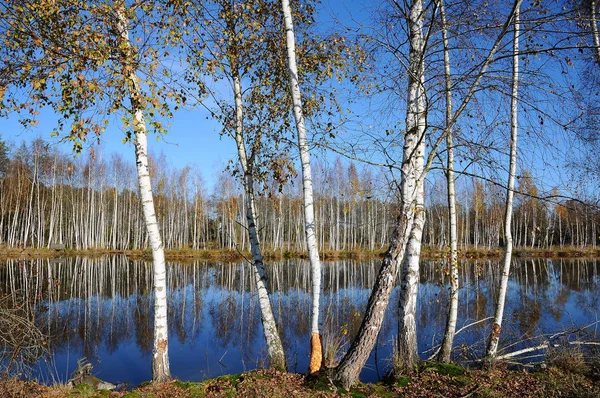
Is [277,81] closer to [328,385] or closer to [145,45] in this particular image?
[145,45]

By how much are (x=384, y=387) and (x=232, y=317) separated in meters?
8.96

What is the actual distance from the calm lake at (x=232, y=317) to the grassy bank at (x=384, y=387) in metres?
0.95

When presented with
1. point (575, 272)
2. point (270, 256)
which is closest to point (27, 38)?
point (575, 272)

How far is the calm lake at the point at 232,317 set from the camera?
874cm

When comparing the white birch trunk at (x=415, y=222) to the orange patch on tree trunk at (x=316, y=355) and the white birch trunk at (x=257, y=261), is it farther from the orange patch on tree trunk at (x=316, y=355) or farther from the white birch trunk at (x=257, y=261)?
the white birch trunk at (x=257, y=261)

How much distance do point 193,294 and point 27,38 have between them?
46.8 ft

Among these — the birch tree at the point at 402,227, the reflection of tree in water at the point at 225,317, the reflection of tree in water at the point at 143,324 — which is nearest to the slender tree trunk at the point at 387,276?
the birch tree at the point at 402,227

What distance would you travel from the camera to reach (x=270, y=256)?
36188 millimetres

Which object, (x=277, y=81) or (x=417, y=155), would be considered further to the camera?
(x=277, y=81)

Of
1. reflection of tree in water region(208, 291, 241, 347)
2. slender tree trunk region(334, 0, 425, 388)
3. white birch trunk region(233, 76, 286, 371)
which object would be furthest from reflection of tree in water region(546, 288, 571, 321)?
slender tree trunk region(334, 0, 425, 388)

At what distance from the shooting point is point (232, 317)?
530 inches

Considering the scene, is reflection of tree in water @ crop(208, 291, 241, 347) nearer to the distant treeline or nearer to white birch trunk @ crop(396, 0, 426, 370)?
white birch trunk @ crop(396, 0, 426, 370)

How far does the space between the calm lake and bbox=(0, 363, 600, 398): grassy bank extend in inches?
37.6

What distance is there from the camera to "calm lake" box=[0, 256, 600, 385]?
8742 mm
